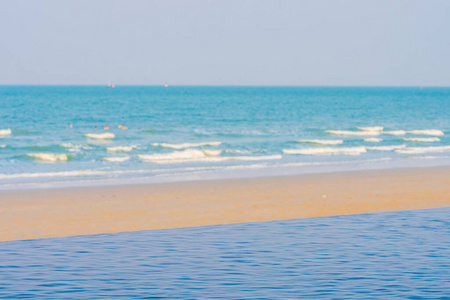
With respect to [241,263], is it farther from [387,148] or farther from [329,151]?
[387,148]

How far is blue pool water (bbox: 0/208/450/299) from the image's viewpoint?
24.3ft

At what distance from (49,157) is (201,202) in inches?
593

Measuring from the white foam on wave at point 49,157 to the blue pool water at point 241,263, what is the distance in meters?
17.3

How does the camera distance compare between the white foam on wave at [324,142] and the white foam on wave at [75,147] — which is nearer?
the white foam on wave at [75,147]

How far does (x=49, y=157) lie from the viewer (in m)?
28.0

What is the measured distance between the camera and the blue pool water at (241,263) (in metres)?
7.42

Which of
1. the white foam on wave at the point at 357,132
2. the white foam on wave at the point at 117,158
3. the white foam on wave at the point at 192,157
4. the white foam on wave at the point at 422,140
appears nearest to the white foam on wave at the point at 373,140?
the white foam on wave at the point at 422,140

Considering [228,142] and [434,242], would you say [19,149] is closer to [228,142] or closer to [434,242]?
[228,142]

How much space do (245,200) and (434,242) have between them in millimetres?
5902

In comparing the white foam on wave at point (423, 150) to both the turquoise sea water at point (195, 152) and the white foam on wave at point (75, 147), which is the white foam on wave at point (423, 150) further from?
the white foam on wave at point (75, 147)

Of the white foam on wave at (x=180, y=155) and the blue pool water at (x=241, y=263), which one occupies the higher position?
the blue pool water at (x=241, y=263)

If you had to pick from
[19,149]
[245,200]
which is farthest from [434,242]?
[19,149]

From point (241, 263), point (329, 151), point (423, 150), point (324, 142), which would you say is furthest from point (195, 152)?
point (241, 263)

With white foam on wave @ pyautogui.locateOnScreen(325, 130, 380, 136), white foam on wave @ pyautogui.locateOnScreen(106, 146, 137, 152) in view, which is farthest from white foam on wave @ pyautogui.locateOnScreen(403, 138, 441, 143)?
white foam on wave @ pyautogui.locateOnScreen(106, 146, 137, 152)
